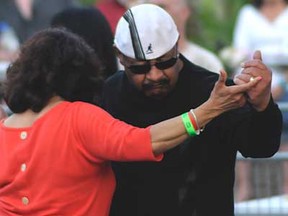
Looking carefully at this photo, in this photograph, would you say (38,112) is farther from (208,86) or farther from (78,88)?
(208,86)

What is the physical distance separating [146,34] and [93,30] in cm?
177

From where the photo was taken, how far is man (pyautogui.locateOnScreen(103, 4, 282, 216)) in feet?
15.1

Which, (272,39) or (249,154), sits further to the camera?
(272,39)

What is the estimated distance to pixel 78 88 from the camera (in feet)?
14.9

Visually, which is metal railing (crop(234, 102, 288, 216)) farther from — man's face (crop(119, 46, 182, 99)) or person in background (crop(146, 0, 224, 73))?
man's face (crop(119, 46, 182, 99))

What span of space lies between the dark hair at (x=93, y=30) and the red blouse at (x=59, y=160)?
6.04ft

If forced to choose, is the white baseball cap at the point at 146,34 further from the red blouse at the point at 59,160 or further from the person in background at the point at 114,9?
the person in background at the point at 114,9

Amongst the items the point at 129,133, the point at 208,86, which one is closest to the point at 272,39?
the point at 208,86

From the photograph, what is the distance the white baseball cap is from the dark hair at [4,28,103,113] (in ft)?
0.55

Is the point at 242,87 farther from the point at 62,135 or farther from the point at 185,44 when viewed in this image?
the point at 185,44

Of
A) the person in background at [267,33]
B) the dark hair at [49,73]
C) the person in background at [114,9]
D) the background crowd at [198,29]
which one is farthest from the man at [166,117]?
the person in background at [267,33]

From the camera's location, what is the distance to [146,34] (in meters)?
4.61

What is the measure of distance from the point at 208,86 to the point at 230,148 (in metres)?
0.27

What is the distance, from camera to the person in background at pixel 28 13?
9679 mm
